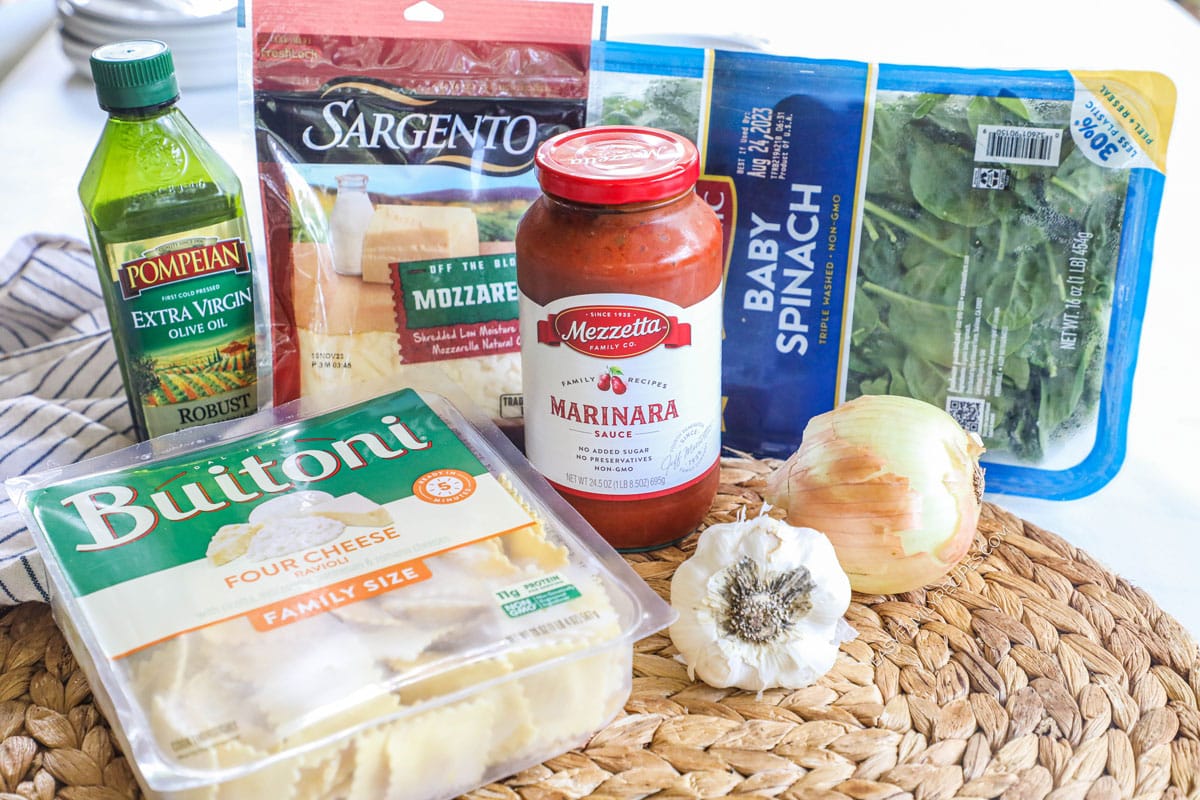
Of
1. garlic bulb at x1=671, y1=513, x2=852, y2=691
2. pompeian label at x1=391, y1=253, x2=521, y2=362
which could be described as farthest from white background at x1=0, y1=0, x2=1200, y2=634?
garlic bulb at x1=671, y1=513, x2=852, y2=691

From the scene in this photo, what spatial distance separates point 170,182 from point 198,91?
2.97 ft

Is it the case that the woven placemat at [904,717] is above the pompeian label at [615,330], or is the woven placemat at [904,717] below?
below

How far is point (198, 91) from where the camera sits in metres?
1.89

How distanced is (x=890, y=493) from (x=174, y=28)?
1354 millimetres

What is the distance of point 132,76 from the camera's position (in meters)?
1.00

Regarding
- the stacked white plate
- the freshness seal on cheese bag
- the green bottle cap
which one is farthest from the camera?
the stacked white plate

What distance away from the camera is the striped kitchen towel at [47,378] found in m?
1.03

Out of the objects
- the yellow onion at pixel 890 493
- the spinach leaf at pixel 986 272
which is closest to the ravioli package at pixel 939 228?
the spinach leaf at pixel 986 272

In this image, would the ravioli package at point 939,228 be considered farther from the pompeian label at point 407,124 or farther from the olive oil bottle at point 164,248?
the olive oil bottle at point 164,248

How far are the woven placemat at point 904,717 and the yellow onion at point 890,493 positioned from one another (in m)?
0.05

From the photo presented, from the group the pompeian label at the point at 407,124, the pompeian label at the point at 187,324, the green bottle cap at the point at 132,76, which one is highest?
the green bottle cap at the point at 132,76

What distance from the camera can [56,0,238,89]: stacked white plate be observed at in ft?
5.68

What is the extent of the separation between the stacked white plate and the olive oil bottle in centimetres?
70

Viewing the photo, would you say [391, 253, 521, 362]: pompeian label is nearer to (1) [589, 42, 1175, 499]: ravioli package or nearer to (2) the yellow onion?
(1) [589, 42, 1175, 499]: ravioli package
